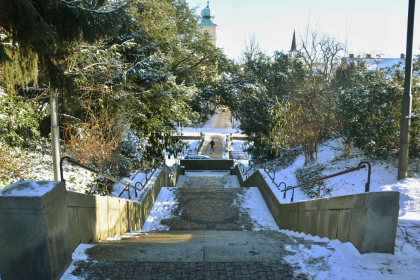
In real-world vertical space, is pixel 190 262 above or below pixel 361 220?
below

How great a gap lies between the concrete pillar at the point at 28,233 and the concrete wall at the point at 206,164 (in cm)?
1669

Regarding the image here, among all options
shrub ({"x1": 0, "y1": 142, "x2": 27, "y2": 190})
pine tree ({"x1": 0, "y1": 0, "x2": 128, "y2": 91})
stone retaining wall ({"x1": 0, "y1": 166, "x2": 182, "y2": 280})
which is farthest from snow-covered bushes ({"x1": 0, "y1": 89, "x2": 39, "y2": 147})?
stone retaining wall ({"x1": 0, "y1": 166, "x2": 182, "y2": 280})

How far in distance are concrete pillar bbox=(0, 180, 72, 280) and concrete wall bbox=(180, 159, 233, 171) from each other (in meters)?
16.7

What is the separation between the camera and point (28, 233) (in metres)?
2.86

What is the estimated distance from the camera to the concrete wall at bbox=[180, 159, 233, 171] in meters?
19.7

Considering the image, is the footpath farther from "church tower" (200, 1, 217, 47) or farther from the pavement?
"church tower" (200, 1, 217, 47)

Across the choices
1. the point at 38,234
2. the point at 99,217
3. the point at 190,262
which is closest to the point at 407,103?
the point at 190,262

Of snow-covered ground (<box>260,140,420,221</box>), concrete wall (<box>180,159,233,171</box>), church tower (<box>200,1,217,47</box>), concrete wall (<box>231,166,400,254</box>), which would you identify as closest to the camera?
concrete wall (<box>231,166,400,254</box>)

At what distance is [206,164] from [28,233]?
1715 cm

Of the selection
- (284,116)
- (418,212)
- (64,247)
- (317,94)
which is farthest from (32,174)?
(317,94)

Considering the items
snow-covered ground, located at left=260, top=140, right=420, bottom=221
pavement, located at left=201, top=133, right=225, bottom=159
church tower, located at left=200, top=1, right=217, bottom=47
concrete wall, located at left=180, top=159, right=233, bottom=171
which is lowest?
pavement, located at left=201, top=133, right=225, bottom=159

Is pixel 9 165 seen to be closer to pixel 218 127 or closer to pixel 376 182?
pixel 376 182

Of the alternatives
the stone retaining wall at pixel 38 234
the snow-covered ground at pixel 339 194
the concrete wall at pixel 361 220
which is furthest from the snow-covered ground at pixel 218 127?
the stone retaining wall at pixel 38 234

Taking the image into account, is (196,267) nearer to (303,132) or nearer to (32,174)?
(32,174)
